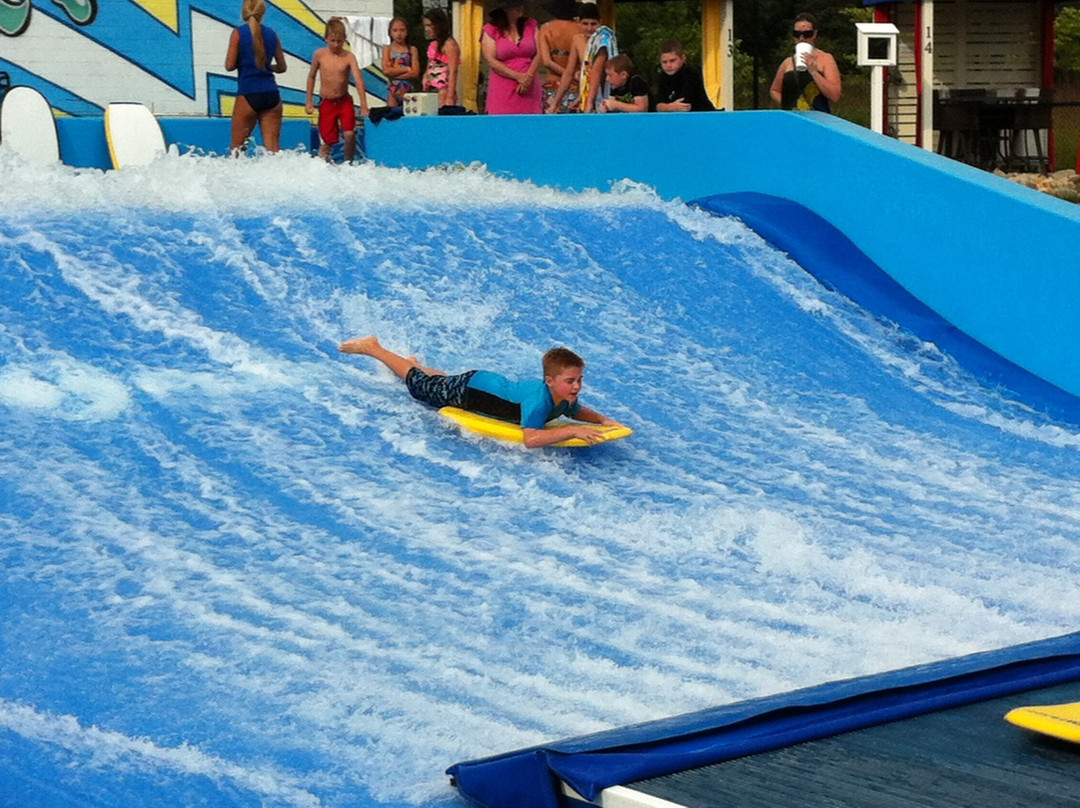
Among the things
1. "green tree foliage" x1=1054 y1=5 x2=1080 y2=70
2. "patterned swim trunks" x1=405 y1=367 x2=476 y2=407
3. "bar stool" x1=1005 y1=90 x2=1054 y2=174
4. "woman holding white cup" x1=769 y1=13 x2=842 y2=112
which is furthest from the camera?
"green tree foliage" x1=1054 y1=5 x2=1080 y2=70

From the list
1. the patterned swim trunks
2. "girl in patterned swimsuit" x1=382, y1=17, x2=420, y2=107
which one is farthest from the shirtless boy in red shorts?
the patterned swim trunks

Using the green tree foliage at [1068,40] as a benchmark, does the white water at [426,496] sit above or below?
below

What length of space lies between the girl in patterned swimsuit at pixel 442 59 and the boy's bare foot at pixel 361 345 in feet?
15.9

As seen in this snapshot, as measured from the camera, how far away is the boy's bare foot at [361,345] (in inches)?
279

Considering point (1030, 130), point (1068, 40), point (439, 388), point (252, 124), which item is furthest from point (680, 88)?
point (1068, 40)

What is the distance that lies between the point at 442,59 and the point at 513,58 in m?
1.04

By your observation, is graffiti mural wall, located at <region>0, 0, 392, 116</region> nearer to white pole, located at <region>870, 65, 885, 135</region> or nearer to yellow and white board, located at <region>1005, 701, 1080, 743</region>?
white pole, located at <region>870, 65, 885, 135</region>

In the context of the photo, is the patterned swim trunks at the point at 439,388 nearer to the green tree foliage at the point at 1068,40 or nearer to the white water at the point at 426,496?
the white water at the point at 426,496

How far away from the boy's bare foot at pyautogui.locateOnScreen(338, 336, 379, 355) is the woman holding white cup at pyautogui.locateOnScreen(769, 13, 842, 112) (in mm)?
4015

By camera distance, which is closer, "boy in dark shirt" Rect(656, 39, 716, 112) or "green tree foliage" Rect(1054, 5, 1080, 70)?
"boy in dark shirt" Rect(656, 39, 716, 112)

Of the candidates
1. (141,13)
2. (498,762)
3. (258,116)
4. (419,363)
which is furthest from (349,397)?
(141,13)

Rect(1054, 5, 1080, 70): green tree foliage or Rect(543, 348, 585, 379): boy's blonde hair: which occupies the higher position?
Rect(1054, 5, 1080, 70): green tree foliage

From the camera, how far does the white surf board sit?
37.0ft

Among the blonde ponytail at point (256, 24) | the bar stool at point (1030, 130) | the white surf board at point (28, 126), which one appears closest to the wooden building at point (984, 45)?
the bar stool at point (1030, 130)
